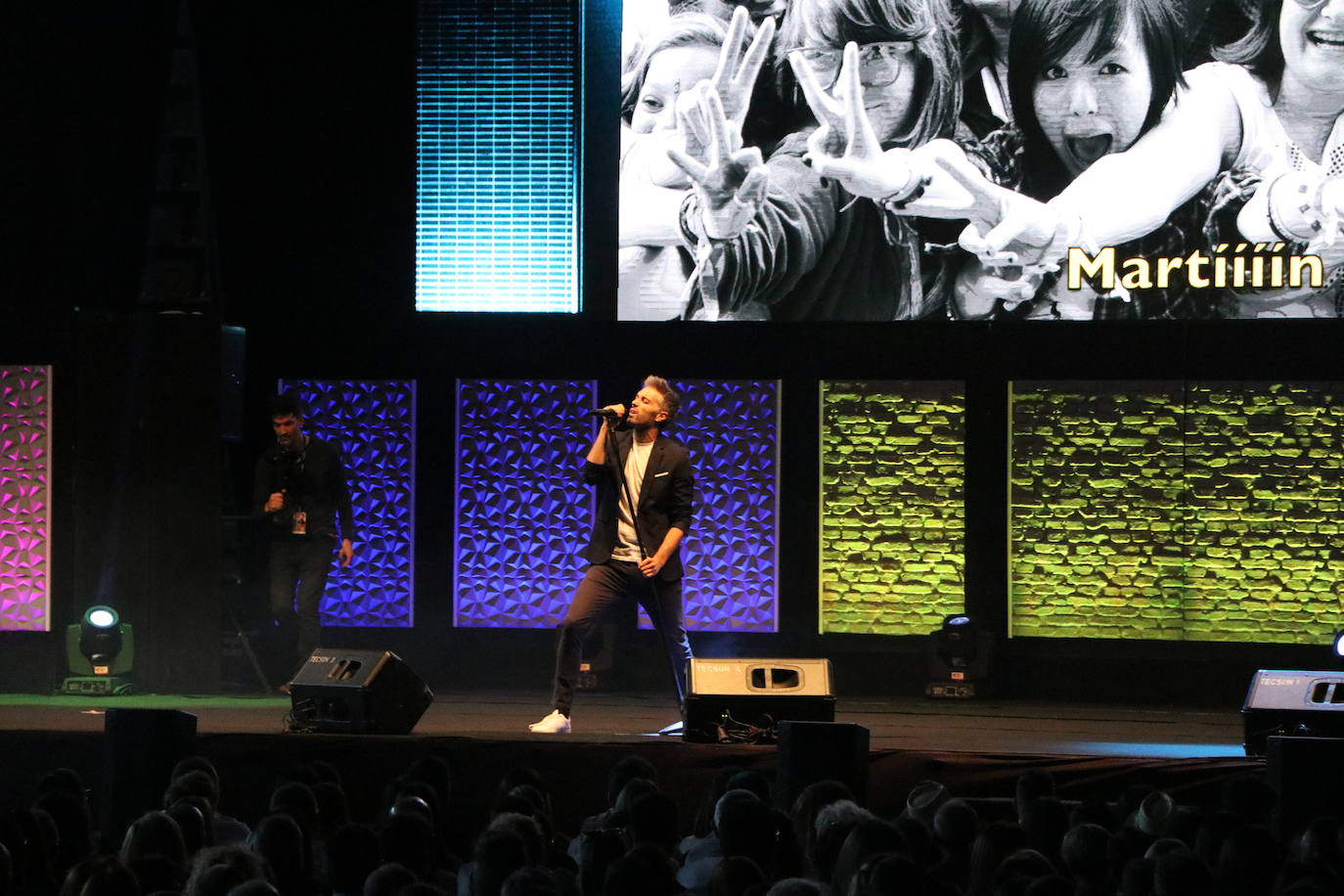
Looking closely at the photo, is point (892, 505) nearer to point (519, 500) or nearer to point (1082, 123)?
point (519, 500)

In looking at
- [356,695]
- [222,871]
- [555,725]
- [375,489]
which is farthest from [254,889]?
[375,489]

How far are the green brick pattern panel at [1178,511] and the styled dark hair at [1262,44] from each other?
1822mm

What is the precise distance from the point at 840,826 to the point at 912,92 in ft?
21.2

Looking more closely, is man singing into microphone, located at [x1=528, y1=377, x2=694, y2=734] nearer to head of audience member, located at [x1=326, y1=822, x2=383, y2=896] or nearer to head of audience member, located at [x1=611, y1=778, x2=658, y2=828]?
head of audience member, located at [x1=611, y1=778, x2=658, y2=828]

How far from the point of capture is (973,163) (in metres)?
10.4

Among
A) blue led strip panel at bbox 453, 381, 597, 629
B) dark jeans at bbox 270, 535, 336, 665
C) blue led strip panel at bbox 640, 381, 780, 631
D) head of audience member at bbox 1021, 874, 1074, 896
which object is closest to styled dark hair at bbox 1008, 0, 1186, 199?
blue led strip panel at bbox 640, 381, 780, 631

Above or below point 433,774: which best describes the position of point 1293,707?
above

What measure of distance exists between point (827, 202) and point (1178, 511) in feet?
9.07

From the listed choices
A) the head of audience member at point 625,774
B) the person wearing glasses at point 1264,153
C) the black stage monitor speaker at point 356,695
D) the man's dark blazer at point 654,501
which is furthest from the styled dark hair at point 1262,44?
the head of audience member at point 625,774

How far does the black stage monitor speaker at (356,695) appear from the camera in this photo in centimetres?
732

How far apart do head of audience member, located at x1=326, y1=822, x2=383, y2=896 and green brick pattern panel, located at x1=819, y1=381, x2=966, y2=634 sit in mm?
6345

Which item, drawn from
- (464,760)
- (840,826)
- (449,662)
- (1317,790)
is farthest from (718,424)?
(840,826)

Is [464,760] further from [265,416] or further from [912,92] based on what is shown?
[912,92]

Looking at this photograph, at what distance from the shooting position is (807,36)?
34.6 feet
